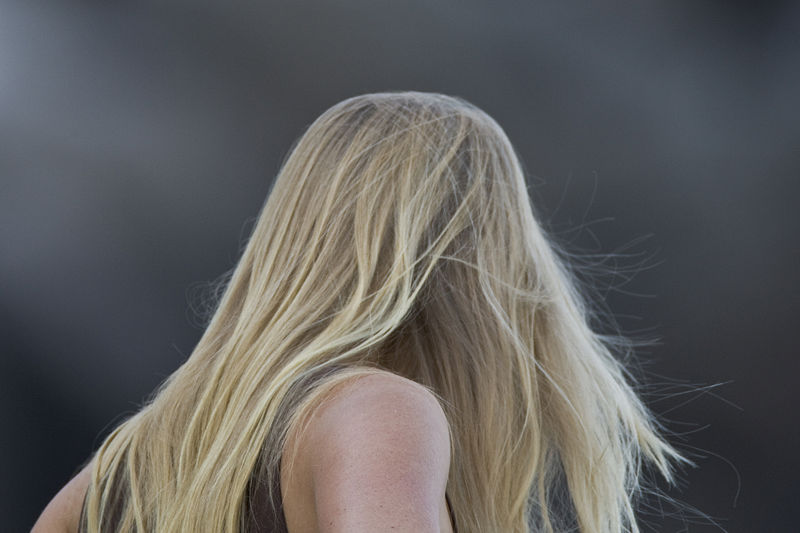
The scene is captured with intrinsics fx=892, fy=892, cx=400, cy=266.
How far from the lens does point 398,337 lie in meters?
1.05

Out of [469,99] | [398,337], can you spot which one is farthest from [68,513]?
[469,99]

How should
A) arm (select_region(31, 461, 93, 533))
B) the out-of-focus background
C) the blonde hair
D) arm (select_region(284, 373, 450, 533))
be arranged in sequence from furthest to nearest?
the out-of-focus background, arm (select_region(31, 461, 93, 533)), the blonde hair, arm (select_region(284, 373, 450, 533))

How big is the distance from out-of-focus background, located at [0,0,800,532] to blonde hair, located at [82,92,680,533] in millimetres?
1333

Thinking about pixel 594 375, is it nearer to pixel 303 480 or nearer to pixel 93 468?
pixel 303 480

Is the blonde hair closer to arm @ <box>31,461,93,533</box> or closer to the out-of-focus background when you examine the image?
arm @ <box>31,461,93,533</box>

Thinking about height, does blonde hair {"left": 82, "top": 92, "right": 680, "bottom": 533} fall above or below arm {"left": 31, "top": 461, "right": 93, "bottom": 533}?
above

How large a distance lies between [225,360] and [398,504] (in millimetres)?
344

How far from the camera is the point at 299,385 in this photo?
0.86 metres

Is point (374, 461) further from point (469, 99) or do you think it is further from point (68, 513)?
point (469, 99)

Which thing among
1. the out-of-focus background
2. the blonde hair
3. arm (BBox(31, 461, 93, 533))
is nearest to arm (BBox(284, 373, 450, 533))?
the blonde hair

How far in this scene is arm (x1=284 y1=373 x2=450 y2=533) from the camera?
691mm

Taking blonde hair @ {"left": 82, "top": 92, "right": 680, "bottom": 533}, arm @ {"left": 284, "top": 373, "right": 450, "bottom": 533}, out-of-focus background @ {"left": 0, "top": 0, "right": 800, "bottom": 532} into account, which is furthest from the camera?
out-of-focus background @ {"left": 0, "top": 0, "right": 800, "bottom": 532}

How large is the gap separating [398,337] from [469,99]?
161cm

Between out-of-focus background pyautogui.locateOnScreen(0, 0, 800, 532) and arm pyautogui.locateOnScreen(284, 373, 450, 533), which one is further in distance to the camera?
out-of-focus background pyautogui.locateOnScreen(0, 0, 800, 532)
